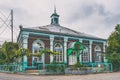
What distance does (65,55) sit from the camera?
31.2 m

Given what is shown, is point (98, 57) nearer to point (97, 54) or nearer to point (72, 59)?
point (97, 54)

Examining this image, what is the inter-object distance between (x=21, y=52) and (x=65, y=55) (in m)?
10.2

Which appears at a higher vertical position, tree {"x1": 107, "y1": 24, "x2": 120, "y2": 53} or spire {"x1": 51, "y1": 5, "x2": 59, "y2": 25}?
spire {"x1": 51, "y1": 5, "x2": 59, "y2": 25}

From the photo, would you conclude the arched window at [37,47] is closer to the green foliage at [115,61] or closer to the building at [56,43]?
the building at [56,43]

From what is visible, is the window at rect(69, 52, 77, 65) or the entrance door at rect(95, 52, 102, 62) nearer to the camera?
the window at rect(69, 52, 77, 65)

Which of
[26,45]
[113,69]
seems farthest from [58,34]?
[113,69]

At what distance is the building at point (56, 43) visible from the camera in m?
27.8

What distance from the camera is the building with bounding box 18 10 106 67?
91.2ft

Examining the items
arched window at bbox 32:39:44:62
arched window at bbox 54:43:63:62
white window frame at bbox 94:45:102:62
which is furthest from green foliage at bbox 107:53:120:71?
arched window at bbox 32:39:44:62

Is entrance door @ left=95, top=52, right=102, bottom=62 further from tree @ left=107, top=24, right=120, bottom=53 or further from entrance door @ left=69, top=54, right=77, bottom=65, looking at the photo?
tree @ left=107, top=24, right=120, bottom=53

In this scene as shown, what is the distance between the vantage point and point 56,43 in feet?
100

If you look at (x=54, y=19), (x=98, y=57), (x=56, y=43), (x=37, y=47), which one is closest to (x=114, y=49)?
(x=98, y=57)

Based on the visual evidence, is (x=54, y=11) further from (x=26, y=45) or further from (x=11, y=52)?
(x=11, y=52)

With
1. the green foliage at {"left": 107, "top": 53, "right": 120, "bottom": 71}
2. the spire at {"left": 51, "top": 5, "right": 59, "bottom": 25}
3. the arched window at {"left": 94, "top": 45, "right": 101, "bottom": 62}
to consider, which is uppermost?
the spire at {"left": 51, "top": 5, "right": 59, "bottom": 25}
